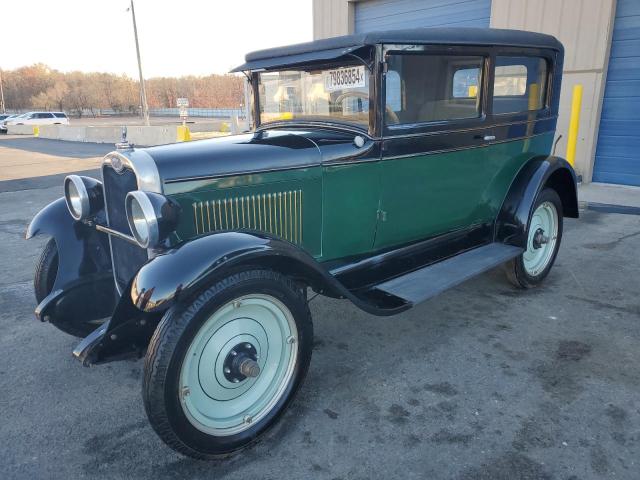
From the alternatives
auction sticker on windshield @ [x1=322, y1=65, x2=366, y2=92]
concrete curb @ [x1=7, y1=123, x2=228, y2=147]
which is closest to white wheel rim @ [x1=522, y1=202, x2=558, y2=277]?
auction sticker on windshield @ [x1=322, y1=65, x2=366, y2=92]

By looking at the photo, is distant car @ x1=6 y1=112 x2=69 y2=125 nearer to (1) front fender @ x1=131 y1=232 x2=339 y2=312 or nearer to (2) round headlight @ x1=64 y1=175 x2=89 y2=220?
(2) round headlight @ x1=64 y1=175 x2=89 y2=220

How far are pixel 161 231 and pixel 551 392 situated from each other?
221cm

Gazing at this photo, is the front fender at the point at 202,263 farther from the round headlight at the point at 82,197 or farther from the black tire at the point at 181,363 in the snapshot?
the round headlight at the point at 82,197

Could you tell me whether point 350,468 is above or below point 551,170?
below

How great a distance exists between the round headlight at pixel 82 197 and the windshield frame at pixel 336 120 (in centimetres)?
122

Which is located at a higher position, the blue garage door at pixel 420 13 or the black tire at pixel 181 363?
the blue garage door at pixel 420 13

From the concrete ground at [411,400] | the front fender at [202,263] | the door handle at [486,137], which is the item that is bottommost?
the concrete ground at [411,400]

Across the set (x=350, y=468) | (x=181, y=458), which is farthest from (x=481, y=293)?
(x=181, y=458)

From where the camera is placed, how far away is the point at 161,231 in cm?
220

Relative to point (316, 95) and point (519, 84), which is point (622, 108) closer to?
point (519, 84)

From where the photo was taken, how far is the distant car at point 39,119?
32469 mm

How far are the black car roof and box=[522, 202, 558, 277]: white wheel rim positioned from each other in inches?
53.8

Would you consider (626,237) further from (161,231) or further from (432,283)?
(161,231)

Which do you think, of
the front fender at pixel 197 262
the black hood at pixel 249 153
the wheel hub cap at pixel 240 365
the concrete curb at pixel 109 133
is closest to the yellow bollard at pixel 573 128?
the black hood at pixel 249 153
